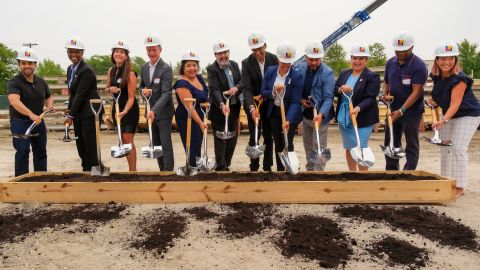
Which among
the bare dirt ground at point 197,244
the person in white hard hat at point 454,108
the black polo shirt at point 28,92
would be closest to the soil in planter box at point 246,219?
the bare dirt ground at point 197,244

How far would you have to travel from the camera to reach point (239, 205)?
Answer: 443 cm

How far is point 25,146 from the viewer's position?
5434 mm

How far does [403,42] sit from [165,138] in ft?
10.0

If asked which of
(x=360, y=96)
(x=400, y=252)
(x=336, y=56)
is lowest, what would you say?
(x=400, y=252)

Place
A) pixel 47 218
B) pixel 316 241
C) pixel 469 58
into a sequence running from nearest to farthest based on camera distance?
pixel 316 241, pixel 47 218, pixel 469 58

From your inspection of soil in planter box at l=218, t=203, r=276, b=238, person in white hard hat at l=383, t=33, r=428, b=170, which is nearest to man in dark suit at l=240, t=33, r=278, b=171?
soil in planter box at l=218, t=203, r=276, b=238

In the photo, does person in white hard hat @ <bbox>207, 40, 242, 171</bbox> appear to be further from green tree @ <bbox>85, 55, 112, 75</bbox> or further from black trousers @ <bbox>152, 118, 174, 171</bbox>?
green tree @ <bbox>85, 55, 112, 75</bbox>

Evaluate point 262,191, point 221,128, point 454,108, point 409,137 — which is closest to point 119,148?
point 221,128

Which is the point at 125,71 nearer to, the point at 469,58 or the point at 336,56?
the point at 336,56

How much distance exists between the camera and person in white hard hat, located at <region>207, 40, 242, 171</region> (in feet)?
18.4

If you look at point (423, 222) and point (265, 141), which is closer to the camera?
point (423, 222)

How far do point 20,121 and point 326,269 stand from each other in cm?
419

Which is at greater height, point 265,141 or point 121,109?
point 121,109

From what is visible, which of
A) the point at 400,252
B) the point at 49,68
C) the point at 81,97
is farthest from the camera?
the point at 49,68
